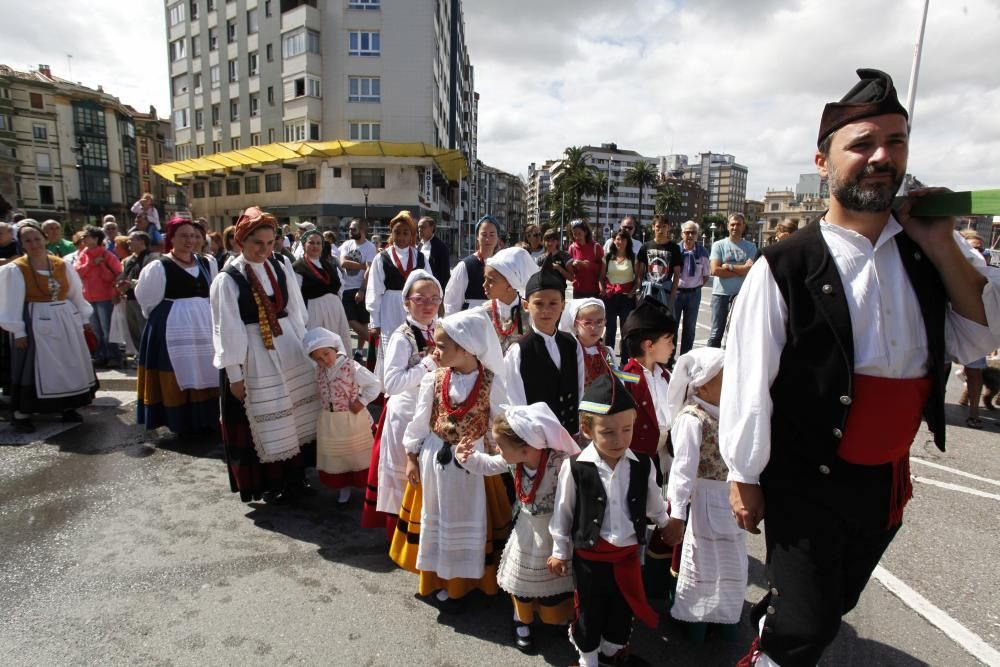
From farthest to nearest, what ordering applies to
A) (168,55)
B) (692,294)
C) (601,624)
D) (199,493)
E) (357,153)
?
(168,55)
(357,153)
(692,294)
(199,493)
(601,624)

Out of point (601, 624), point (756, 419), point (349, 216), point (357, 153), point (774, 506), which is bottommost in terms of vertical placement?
point (601, 624)

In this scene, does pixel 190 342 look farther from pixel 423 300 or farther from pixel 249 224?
pixel 423 300

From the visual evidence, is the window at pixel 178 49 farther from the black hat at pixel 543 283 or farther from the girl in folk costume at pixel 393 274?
the black hat at pixel 543 283

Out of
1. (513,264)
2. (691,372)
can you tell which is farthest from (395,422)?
(691,372)

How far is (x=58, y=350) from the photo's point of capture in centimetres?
588

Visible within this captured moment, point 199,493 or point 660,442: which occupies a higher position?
A: point 660,442

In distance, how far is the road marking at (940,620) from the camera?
269 centimetres

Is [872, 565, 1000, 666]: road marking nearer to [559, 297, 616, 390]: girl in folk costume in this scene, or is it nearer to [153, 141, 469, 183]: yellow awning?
[559, 297, 616, 390]: girl in folk costume

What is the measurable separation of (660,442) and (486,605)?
135 centimetres

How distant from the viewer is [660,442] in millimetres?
3266

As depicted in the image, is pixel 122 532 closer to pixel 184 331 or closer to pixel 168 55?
A: pixel 184 331

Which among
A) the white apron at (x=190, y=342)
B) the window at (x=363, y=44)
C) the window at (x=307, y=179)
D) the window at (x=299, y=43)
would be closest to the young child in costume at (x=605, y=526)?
the white apron at (x=190, y=342)

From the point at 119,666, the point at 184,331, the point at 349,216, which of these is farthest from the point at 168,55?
the point at 119,666

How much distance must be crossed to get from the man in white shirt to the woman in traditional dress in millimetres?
6654
